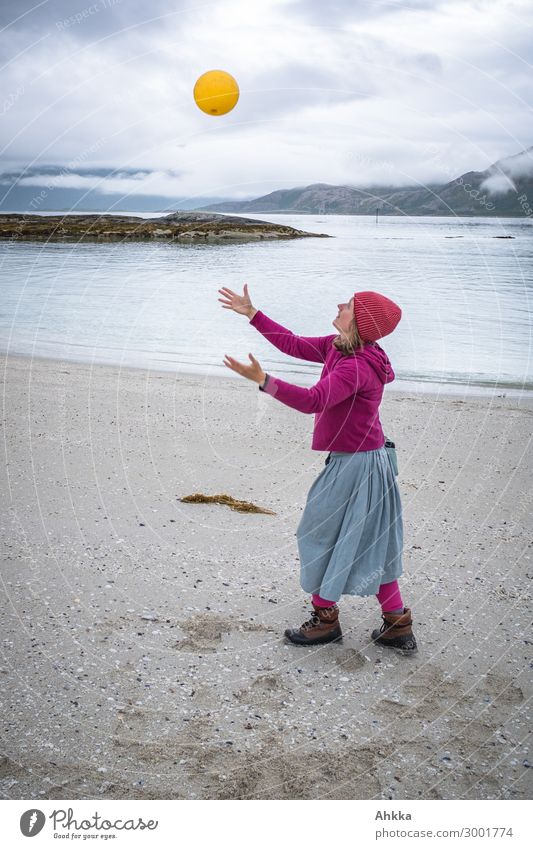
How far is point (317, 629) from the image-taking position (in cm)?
466

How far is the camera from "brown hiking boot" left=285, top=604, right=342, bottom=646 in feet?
15.2

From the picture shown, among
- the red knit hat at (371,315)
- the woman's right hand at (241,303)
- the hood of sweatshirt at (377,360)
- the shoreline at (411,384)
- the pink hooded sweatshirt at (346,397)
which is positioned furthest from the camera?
the shoreline at (411,384)

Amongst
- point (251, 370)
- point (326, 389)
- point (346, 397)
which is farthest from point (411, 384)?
point (251, 370)

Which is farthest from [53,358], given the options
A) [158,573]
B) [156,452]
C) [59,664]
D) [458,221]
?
[458,221]

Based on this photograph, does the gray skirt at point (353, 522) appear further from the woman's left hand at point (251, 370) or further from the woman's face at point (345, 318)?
the woman's left hand at point (251, 370)

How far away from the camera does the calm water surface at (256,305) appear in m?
17.3

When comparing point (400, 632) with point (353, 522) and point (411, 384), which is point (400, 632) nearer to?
point (353, 522)

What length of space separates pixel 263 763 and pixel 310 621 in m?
1.22

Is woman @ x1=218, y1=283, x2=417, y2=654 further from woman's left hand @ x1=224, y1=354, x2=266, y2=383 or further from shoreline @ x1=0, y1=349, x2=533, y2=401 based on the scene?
shoreline @ x1=0, y1=349, x2=533, y2=401

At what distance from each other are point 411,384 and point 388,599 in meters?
10.6

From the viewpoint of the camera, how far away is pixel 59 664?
4.33m

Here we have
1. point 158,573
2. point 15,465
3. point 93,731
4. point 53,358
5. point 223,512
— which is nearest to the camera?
point 93,731

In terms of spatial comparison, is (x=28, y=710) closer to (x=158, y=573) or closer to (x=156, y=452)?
(x=158, y=573)

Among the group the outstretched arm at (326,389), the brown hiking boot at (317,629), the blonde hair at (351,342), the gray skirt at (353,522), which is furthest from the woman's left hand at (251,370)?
the brown hiking boot at (317,629)
